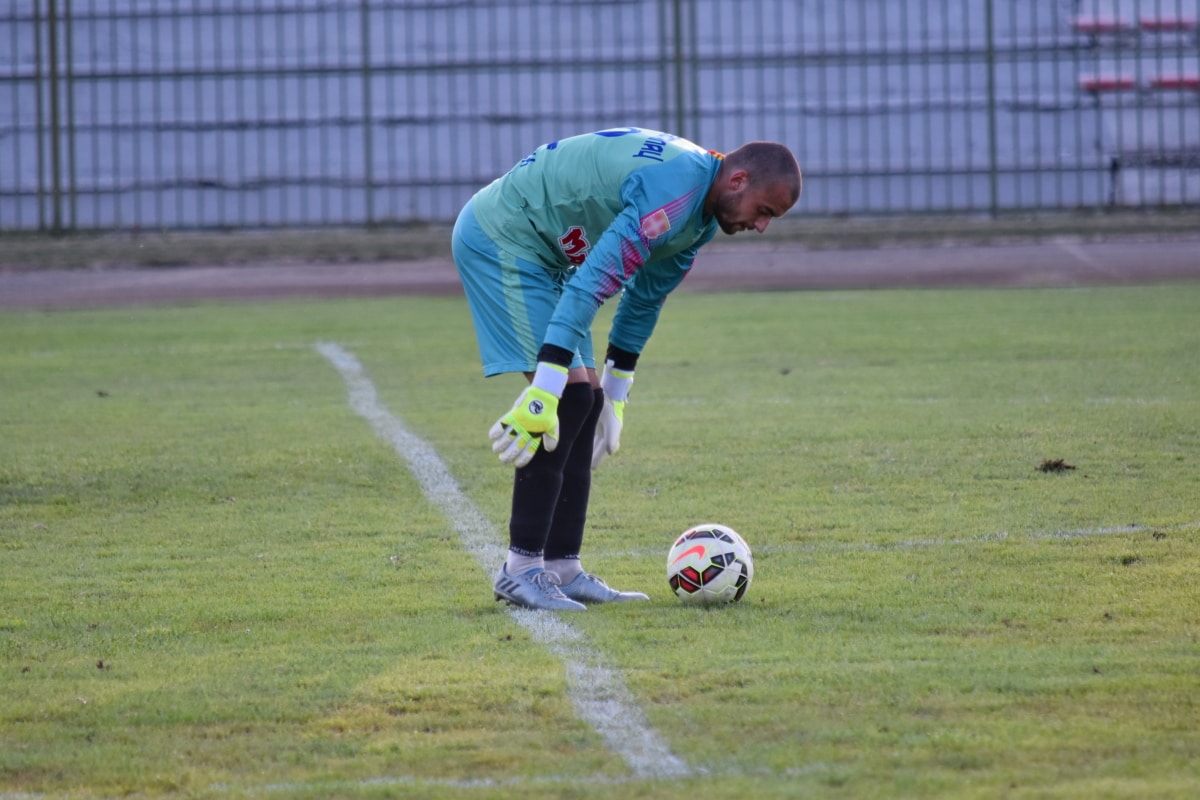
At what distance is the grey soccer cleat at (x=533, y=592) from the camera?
509 centimetres

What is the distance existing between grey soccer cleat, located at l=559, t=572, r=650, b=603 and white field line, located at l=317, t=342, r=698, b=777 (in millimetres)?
266

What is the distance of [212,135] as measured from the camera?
26.0 meters

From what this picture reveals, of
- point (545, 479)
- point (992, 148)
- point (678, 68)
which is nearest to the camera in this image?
point (545, 479)

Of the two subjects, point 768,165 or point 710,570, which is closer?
point 768,165

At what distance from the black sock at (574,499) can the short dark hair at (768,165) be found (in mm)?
1002

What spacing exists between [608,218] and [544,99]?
21773 millimetres

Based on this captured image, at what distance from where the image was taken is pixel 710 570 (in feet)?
16.7

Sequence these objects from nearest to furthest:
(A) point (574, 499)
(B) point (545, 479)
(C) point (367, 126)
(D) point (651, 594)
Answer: (B) point (545, 479)
(D) point (651, 594)
(A) point (574, 499)
(C) point (367, 126)

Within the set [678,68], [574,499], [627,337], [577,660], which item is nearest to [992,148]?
[678,68]

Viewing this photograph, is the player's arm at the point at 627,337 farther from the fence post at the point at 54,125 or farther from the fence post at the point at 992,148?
the fence post at the point at 54,125

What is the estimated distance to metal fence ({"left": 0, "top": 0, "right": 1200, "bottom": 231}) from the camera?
1006 inches

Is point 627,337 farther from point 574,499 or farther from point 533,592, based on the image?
point 533,592

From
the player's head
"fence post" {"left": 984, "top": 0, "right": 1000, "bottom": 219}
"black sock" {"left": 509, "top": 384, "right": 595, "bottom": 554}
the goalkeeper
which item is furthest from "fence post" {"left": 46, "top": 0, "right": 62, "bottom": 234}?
the player's head

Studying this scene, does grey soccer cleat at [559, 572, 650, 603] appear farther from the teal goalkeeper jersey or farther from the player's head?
the player's head
